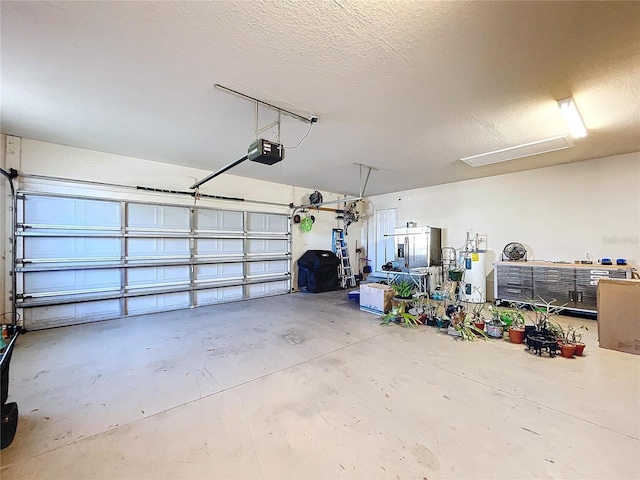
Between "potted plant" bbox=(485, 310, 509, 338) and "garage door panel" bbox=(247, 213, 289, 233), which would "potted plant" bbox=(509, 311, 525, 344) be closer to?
"potted plant" bbox=(485, 310, 509, 338)

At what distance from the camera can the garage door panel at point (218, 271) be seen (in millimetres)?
5531

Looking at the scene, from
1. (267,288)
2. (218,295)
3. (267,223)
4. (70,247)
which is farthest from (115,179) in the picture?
(267,288)

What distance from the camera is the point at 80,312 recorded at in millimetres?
4281

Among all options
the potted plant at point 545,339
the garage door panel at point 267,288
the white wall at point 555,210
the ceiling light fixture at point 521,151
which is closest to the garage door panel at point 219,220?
the garage door panel at point 267,288

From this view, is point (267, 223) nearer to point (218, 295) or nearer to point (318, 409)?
point (218, 295)

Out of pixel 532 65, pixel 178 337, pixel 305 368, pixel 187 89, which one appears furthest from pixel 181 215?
pixel 532 65

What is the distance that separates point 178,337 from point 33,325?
237 cm

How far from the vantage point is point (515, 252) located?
548 centimetres

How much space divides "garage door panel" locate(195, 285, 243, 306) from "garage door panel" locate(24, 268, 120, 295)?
1453 mm

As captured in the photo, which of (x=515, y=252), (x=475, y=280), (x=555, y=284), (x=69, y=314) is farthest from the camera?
(x=475, y=280)

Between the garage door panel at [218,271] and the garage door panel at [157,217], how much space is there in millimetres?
935

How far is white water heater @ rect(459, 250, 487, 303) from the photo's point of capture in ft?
18.6

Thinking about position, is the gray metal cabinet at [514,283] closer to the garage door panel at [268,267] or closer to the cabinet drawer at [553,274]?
the cabinet drawer at [553,274]

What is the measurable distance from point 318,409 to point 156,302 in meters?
4.33
